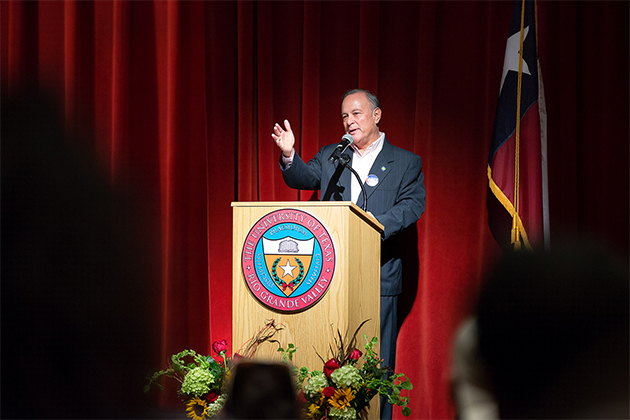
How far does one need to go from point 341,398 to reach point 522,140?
1755 mm

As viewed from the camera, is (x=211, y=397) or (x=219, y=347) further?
(x=219, y=347)

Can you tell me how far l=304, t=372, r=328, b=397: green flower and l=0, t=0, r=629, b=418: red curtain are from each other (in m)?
1.44

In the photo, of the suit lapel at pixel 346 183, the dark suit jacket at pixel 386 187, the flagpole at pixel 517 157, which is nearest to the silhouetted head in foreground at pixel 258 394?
the dark suit jacket at pixel 386 187

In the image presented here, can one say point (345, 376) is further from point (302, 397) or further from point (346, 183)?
point (346, 183)

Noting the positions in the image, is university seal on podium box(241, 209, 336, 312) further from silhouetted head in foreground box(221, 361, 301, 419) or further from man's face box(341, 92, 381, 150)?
man's face box(341, 92, 381, 150)

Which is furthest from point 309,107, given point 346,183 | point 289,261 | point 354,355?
point 354,355

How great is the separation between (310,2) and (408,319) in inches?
77.9

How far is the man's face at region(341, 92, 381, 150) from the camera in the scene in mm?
2422

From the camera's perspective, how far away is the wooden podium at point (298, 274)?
1538 millimetres

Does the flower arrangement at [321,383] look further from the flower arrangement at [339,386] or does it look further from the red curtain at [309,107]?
the red curtain at [309,107]

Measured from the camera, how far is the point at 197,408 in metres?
1.61

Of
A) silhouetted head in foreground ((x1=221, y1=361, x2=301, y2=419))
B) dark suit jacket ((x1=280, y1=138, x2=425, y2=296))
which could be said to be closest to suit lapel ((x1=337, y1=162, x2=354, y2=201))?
dark suit jacket ((x1=280, y1=138, x2=425, y2=296))

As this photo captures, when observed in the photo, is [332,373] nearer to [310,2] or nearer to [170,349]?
[170,349]

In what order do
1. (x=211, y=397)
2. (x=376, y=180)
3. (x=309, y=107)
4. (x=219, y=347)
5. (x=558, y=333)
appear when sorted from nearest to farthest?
(x=211, y=397) < (x=219, y=347) < (x=376, y=180) < (x=558, y=333) < (x=309, y=107)
